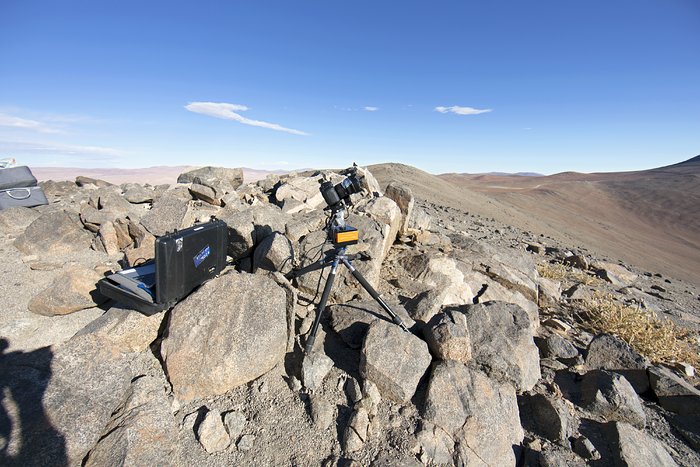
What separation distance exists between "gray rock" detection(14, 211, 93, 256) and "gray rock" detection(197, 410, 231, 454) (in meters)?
4.80

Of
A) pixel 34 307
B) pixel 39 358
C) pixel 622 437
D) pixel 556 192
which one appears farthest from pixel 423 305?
pixel 556 192

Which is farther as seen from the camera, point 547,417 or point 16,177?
point 16,177

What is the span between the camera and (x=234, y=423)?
2.62 meters

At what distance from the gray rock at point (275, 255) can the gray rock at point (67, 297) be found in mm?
2021

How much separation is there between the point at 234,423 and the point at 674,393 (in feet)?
15.1

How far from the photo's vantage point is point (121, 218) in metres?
5.64

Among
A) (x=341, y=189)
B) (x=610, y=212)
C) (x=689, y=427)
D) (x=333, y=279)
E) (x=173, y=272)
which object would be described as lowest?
(x=610, y=212)

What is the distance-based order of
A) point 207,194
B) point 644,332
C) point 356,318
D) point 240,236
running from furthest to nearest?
point 207,194 → point 644,332 → point 240,236 → point 356,318

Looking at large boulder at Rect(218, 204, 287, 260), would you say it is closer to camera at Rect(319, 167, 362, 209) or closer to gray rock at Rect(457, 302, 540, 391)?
camera at Rect(319, 167, 362, 209)

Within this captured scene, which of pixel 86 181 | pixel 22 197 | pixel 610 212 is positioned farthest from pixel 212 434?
Answer: pixel 610 212

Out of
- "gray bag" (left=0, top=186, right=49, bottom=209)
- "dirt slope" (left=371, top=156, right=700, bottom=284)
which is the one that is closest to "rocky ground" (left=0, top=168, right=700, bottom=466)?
"gray bag" (left=0, top=186, right=49, bottom=209)

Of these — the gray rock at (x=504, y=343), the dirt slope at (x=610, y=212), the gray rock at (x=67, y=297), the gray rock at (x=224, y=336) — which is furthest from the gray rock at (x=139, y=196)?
the dirt slope at (x=610, y=212)

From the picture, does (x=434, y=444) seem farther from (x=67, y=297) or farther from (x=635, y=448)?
(x=67, y=297)

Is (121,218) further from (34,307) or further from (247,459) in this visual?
(247,459)
